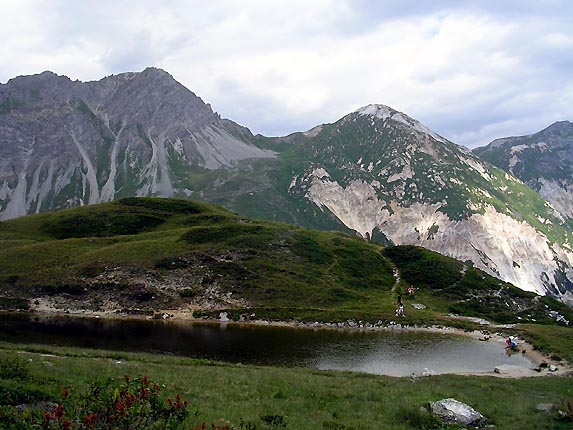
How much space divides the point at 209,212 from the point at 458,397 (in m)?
139

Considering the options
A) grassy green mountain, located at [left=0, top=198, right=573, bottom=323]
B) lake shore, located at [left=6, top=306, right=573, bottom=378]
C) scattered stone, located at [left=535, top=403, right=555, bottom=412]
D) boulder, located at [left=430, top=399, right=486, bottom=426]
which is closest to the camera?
boulder, located at [left=430, top=399, right=486, bottom=426]

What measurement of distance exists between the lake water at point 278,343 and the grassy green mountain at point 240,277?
34.8 feet

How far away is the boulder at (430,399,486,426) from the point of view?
22953 millimetres

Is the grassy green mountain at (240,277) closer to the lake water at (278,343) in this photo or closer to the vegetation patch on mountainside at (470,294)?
the vegetation patch on mountainside at (470,294)

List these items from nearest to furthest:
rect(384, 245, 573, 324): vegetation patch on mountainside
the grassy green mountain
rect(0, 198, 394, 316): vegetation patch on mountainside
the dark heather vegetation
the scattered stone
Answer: the dark heather vegetation < the scattered stone < the grassy green mountain < rect(0, 198, 394, 316): vegetation patch on mountainside < rect(384, 245, 573, 324): vegetation patch on mountainside

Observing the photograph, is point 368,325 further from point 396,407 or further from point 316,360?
point 396,407

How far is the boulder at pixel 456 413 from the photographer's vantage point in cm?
2295

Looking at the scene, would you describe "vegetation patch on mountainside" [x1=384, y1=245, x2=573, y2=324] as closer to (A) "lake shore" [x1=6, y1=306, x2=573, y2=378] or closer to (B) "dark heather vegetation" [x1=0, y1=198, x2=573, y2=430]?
(B) "dark heather vegetation" [x1=0, y1=198, x2=573, y2=430]

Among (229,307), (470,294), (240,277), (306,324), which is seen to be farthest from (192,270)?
(470,294)

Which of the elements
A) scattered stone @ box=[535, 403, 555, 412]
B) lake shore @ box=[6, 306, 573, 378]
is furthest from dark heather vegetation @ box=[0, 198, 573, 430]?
lake shore @ box=[6, 306, 573, 378]

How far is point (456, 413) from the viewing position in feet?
76.6

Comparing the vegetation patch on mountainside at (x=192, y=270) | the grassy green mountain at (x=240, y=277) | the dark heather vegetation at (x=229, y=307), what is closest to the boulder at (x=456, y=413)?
the dark heather vegetation at (x=229, y=307)

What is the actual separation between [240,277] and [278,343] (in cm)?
3970

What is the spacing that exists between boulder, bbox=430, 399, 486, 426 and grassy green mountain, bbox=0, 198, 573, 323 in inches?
2346
